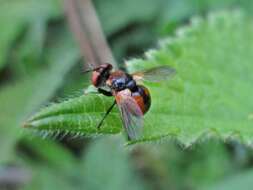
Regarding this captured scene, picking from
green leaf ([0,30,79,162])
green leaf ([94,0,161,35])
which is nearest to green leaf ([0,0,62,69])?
green leaf ([0,30,79,162])

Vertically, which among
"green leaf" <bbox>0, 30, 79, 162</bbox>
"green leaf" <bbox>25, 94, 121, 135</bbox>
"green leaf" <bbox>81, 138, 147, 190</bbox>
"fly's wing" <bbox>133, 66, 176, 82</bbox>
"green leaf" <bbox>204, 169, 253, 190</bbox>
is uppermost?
"green leaf" <bbox>25, 94, 121, 135</bbox>

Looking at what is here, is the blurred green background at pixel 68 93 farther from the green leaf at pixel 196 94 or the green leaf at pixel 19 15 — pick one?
the green leaf at pixel 196 94

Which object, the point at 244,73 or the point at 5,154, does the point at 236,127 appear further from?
the point at 5,154

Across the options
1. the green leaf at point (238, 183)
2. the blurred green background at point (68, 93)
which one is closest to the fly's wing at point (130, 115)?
the blurred green background at point (68, 93)

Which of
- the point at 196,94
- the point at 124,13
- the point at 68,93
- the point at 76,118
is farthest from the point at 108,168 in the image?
the point at 76,118

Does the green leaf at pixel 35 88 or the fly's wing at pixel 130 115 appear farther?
the green leaf at pixel 35 88

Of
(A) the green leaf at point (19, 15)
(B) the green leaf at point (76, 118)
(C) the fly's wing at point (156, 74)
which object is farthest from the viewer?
(A) the green leaf at point (19, 15)

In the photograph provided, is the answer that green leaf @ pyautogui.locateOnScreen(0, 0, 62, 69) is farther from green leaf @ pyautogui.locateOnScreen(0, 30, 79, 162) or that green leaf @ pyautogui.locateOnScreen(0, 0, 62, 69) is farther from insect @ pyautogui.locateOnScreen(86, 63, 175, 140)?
insect @ pyautogui.locateOnScreen(86, 63, 175, 140)
